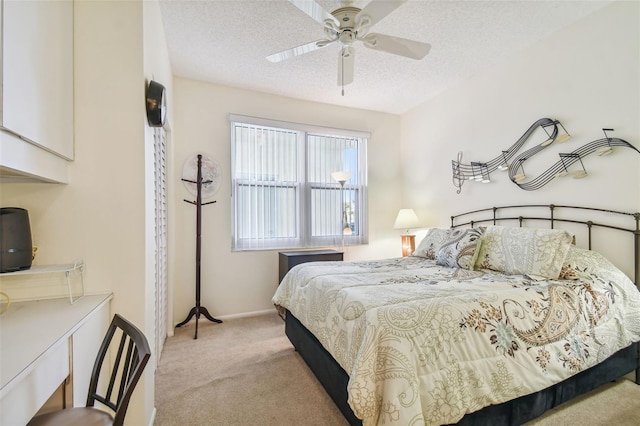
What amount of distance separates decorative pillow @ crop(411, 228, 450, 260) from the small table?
3.34 feet

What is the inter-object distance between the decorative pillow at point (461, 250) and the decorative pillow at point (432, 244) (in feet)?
0.55

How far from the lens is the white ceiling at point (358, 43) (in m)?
2.12

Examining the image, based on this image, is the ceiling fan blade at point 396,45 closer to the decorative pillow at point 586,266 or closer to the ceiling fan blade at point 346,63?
the ceiling fan blade at point 346,63

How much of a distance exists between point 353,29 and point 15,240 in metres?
2.14

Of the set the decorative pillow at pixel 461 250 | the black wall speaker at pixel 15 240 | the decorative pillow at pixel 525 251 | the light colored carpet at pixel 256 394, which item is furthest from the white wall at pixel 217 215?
the decorative pillow at pixel 525 251

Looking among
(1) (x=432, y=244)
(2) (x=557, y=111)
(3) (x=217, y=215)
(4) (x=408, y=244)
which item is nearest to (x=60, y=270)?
(3) (x=217, y=215)

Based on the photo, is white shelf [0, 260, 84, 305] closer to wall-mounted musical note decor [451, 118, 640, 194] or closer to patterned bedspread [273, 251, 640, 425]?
patterned bedspread [273, 251, 640, 425]

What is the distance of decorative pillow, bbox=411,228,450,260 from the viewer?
2793mm

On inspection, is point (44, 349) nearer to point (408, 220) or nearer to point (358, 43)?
point (358, 43)

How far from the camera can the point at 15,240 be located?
3.74ft

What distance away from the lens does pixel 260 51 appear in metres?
2.66

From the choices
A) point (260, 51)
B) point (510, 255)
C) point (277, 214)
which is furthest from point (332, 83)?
point (510, 255)

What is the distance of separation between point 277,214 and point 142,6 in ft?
8.16

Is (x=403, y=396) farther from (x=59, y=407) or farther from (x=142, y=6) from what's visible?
(x=142, y=6)
